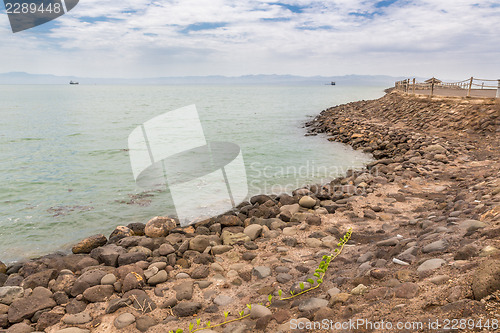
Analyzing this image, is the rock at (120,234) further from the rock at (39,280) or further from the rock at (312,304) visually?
the rock at (312,304)

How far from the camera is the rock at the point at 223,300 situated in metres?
4.33

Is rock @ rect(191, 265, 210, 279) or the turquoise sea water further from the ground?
rock @ rect(191, 265, 210, 279)

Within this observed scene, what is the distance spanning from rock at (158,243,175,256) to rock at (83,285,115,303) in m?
1.23

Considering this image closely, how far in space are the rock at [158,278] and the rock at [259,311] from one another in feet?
Answer: 5.91

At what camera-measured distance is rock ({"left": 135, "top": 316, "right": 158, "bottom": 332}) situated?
3.93 m

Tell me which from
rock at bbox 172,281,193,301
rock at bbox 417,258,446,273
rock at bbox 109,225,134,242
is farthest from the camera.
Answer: rock at bbox 109,225,134,242

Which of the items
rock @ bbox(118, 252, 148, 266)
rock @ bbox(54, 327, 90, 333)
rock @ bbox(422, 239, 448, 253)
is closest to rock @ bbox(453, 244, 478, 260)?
rock @ bbox(422, 239, 448, 253)

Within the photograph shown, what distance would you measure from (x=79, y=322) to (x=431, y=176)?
9.81 m

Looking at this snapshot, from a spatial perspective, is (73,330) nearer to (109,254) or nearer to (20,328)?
(20,328)

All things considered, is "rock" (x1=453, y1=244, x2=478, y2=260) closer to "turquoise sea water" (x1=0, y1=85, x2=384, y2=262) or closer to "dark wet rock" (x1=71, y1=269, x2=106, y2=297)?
"dark wet rock" (x1=71, y1=269, x2=106, y2=297)

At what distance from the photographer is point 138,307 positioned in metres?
4.35

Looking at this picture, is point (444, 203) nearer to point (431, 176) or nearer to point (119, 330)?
point (431, 176)

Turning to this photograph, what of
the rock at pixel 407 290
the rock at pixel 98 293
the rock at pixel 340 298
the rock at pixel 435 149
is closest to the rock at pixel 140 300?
the rock at pixel 98 293

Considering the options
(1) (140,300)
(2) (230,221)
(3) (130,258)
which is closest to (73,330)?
(1) (140,300)
